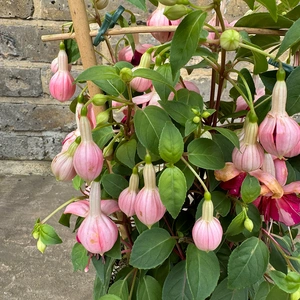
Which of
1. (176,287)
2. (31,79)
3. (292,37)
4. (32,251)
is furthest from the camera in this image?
(31,79)

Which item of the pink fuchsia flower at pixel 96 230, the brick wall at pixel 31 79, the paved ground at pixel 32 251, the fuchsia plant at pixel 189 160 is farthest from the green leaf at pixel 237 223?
the brick wall at pixel 31 79

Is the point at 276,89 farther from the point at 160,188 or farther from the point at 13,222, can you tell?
the point at 13,222

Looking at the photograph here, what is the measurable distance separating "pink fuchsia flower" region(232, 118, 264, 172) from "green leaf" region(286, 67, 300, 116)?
4cm

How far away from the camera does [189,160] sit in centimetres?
32

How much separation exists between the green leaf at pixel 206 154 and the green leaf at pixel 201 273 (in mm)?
87

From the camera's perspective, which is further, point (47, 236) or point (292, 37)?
point (47, 236)

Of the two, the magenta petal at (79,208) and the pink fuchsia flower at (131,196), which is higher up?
the pink fuchsia flower at (131,196)

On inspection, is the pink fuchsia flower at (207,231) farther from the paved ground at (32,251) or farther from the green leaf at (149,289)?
the paved ground at (32,251)

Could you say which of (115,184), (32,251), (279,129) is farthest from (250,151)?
(32,251)

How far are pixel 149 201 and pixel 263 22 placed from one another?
180mm

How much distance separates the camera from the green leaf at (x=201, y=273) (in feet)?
1.07

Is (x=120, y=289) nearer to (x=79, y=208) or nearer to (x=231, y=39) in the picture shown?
(x=79, y=208)

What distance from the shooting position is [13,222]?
3.16 ft

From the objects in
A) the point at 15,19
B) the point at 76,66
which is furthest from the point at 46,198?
the point at 15,19
